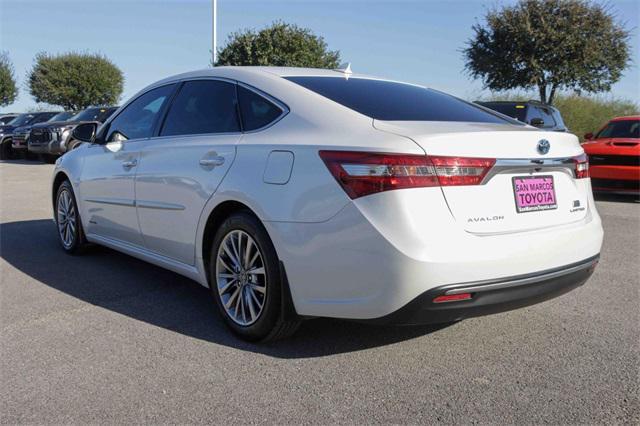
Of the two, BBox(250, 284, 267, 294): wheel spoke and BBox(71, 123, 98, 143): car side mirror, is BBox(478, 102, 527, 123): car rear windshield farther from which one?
BBox(250, 284, 267, 294): wheel spoke

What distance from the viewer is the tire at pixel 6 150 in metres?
21.7

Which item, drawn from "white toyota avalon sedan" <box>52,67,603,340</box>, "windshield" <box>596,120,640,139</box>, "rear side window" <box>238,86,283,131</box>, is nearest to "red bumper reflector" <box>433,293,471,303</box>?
"white toyota avalon sedan" <box>52,67,603,340</box>

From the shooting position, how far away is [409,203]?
2.82 meters

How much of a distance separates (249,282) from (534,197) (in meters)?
1.62

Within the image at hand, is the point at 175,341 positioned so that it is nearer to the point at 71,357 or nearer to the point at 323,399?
the point at 71,357

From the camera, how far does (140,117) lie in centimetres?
495

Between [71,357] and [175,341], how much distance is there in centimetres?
56

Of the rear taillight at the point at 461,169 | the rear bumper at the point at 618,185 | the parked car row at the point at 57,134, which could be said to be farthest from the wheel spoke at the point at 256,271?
the parked car row at the point at 57,134

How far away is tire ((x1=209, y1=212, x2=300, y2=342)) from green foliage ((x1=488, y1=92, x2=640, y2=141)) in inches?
937

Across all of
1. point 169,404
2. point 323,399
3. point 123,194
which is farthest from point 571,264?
point 123,194

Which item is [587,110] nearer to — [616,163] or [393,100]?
[616,163]

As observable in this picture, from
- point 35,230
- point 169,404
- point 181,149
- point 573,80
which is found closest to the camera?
point 169,404

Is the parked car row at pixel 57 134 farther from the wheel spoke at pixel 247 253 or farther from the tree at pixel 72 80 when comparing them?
the tree at pixel 72 80

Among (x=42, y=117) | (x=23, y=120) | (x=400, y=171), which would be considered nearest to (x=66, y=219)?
(x=400, y=171)
